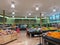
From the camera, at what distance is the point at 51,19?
101ft

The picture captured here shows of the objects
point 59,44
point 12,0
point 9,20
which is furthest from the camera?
point 9,20

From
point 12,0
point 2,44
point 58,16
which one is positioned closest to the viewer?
point 2,44

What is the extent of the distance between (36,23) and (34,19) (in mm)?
1187

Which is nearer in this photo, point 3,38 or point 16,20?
point 3,38

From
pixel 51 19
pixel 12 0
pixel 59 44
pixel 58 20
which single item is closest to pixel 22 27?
pixel 51 19

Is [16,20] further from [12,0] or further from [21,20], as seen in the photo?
[12,0]

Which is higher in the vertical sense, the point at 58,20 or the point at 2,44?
the point at 58,20

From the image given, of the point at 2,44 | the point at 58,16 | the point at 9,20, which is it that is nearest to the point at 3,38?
the point at 2,44

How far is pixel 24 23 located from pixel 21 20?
3.60 ft

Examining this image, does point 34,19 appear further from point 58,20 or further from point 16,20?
point 58,20

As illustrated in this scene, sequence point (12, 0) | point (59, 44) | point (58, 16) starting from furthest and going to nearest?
point (58, 16), point (12, 0), point (59, 44)

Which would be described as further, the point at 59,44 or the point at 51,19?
the point at 51,19

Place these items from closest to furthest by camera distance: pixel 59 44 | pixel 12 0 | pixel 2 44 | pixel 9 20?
pixel 59 44 < pixel 2 44 < pixel 12 0 < pixel 9 20

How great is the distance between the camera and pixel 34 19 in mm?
32656
